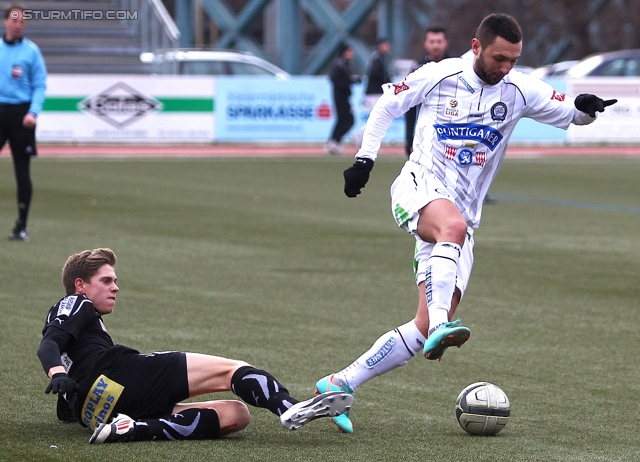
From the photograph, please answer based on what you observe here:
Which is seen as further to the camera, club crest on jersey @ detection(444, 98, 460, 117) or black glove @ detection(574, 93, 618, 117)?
black glove @ detection(574, 93, 618, 117)

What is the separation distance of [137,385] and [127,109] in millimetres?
21131

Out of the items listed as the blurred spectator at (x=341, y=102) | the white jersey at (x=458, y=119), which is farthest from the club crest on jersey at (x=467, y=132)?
the blurred spectator at (x=341, y=102)

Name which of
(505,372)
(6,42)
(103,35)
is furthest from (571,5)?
(505,372)

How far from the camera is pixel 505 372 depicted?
7.03 metres

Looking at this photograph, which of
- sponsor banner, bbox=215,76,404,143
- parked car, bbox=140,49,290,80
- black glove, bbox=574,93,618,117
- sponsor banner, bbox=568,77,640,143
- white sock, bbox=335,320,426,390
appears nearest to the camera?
white sock, bbox=335,320,426,390

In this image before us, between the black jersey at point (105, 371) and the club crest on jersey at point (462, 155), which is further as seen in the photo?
the club crest on jersey at point (462, 155)

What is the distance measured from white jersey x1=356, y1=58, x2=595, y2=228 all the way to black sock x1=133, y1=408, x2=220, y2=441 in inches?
58.4

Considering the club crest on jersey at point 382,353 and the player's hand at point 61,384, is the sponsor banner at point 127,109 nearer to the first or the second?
the club crest on jersey at point 382,353

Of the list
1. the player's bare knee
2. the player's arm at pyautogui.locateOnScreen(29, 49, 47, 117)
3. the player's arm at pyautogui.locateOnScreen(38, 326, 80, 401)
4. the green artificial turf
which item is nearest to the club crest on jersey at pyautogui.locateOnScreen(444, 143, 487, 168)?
the green artificial turf

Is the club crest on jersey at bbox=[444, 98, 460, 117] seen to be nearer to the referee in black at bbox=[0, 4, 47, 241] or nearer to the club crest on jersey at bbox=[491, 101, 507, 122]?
the club crest on jersey at bbox=[491, 101, 507, 122]

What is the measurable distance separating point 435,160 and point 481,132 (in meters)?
0.26

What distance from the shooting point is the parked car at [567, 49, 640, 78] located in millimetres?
31953

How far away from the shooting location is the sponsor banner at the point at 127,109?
25281 millimetres

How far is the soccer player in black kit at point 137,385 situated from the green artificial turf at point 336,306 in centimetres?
10
